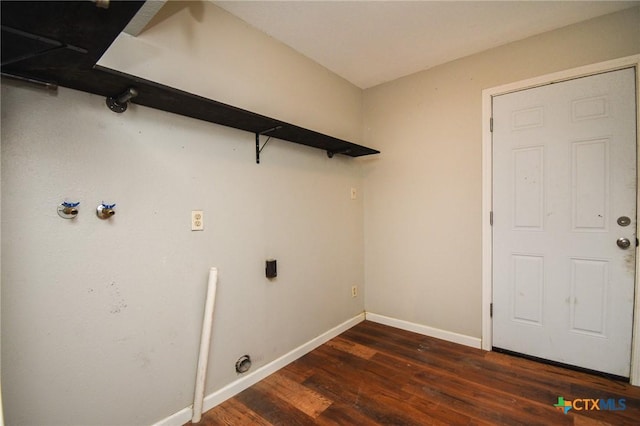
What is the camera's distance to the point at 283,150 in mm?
2275

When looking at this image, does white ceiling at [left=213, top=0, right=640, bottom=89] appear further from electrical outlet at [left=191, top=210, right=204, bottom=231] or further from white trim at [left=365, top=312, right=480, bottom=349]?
white trim at [left=365, top=312, right=480, bottom=349]

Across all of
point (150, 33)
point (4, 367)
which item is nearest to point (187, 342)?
point (4, 367)

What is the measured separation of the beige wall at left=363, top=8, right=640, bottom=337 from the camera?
231 cm

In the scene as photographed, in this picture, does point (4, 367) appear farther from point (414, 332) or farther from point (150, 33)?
point (414, 332)

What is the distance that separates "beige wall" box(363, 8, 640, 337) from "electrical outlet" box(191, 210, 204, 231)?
192cm

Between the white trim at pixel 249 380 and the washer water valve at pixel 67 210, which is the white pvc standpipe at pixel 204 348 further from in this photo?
the washer water valve at pixel 67 210

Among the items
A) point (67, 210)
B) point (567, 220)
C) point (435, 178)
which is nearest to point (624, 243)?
point (567, 220)

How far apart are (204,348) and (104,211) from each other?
955 millimetres

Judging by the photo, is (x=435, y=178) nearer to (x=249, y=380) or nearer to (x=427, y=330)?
(x=427, y=330)

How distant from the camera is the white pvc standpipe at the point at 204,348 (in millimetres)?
1671

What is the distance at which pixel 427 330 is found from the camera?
109 inches

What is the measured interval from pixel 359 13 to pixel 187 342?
240cm

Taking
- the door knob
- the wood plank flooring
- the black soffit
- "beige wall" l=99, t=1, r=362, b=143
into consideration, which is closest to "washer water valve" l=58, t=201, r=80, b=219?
the black soffit

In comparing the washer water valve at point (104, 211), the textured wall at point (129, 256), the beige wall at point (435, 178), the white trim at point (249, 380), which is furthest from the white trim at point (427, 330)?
the washer water valve at point (104, 211)
